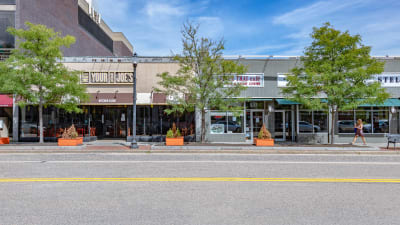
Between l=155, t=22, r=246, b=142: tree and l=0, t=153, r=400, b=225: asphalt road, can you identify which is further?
l=155, t=22, r=246, b=142: tree

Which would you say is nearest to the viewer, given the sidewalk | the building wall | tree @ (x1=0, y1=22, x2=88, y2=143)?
the sidewalk

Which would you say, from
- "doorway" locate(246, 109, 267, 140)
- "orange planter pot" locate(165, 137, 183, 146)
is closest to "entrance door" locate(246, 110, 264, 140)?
"doorway" locate(246, 109, 267, 140)

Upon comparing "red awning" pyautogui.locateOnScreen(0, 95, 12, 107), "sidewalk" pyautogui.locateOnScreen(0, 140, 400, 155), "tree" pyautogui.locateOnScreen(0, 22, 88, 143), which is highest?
"tree" pyautogui.locateOnScreen(0, 22, 88, 143)

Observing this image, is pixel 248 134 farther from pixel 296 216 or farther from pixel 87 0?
pixel 87 0

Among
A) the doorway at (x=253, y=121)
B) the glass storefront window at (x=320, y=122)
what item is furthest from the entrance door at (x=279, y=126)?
the glass storefront window at (x=320, y=122)

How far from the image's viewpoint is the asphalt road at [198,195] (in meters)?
4.59

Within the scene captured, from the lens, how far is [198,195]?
591 cm

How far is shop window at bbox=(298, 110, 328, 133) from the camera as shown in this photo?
20.4 m

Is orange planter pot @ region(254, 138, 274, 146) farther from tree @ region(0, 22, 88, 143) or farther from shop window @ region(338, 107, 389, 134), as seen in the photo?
tree @ region(0, 22, 88, 143)

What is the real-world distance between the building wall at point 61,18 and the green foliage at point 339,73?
18.3m

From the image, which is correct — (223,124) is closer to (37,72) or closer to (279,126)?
(279,126)

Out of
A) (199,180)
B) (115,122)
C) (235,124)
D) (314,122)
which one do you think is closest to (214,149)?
(235,124)

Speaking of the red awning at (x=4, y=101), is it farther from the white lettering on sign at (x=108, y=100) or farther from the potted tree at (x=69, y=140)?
the potted tree at (x=69, y=140)

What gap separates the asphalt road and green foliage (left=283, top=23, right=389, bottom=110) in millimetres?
6914
